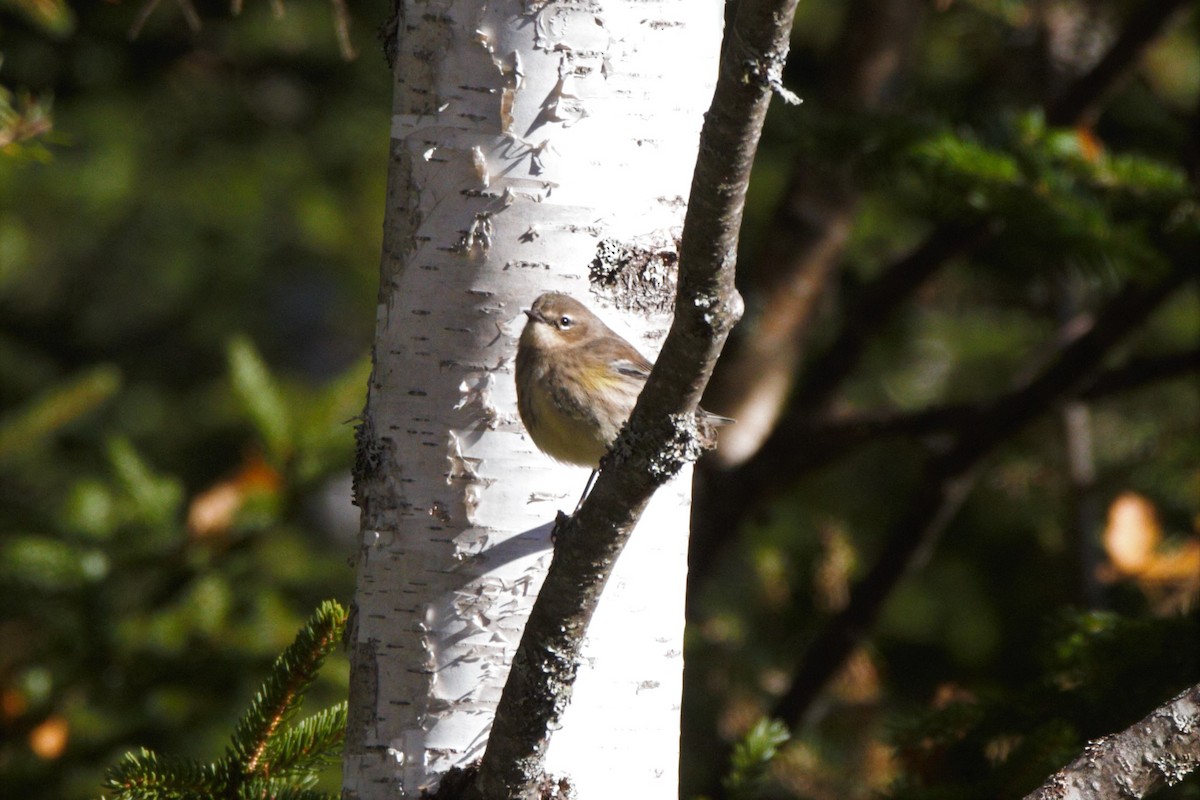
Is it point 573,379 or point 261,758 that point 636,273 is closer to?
point 573,379

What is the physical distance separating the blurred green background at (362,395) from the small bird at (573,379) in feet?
3.34

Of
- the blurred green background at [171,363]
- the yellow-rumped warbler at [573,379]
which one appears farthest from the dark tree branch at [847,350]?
the yellow-rumped warbler at [573,379]

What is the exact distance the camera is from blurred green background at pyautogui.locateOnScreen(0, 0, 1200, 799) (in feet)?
10.5

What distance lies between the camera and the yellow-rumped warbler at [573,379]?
2.16m

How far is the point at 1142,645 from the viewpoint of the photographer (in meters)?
2.51

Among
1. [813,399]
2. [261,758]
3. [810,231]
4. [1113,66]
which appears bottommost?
[261,758]

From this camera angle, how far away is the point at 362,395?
12.9 feet

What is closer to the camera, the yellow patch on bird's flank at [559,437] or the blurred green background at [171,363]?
the yellow patch on bird's flank at [559,437]

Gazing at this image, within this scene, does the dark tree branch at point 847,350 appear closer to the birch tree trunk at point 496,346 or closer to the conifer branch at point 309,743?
the birch tree trunk at point 496,346

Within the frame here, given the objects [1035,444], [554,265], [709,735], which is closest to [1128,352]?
[1035,444]

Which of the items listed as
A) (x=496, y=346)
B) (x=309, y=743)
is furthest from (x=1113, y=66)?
(x=309, y=743)

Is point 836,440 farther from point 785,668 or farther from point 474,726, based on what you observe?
point 474,726

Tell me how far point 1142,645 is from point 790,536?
13.3ft

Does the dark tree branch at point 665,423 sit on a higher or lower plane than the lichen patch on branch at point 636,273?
lower
